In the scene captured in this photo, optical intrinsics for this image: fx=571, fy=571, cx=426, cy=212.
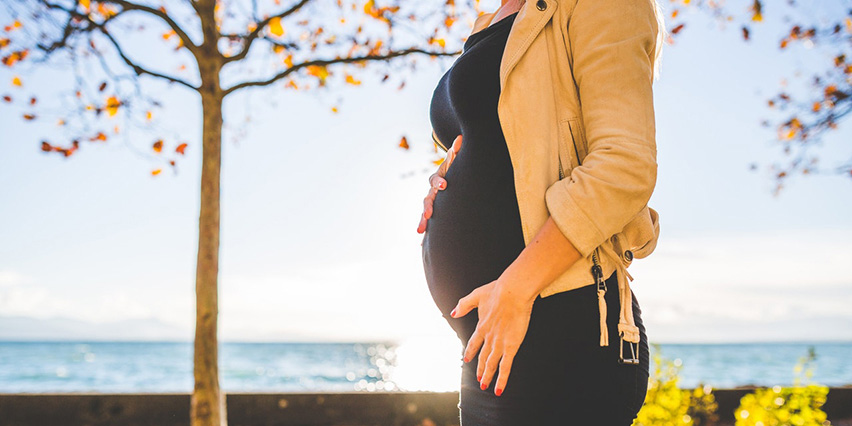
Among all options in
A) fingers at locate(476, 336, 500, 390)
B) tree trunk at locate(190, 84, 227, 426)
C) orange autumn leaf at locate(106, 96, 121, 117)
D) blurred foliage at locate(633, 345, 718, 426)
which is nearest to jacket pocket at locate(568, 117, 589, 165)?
fingers at locate(476, 336, 500, 390)

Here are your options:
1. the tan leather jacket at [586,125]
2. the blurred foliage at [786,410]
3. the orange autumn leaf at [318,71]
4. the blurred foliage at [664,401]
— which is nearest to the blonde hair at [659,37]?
the tan leather jacket at [586,125]

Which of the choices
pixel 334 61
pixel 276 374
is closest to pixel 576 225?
pixel 334 61

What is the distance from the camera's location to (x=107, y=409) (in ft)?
17.6

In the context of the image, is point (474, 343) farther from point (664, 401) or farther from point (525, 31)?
point (664, 401)

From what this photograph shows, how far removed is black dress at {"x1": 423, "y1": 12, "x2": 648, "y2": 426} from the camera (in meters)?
1.00

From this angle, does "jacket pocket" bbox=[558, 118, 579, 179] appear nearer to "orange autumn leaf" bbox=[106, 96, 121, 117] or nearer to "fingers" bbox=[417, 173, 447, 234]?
"fingers" bbox=[417, 173, 447, 234]

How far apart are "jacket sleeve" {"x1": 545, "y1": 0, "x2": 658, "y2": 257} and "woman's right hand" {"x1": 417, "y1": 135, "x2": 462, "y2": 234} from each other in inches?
11.8

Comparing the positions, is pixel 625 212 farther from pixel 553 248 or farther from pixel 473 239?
pixel 473 239

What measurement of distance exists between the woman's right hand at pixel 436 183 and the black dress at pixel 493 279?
24 mm

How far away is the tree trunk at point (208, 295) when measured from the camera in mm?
3562

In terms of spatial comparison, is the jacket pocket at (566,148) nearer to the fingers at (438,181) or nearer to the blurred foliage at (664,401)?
the fingers at (438,181)

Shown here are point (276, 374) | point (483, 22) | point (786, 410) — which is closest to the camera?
point (483, 22)

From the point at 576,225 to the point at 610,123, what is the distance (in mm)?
194

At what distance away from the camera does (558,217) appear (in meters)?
0.97
